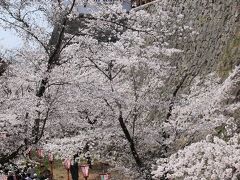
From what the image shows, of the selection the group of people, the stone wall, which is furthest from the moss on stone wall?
the group of people

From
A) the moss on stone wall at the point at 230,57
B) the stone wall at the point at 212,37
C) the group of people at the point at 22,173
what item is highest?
the stone wall at the point at 212,37

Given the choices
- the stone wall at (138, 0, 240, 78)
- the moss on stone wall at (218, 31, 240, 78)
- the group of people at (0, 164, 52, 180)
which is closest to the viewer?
the group of people at (0, 164, 52, 180)

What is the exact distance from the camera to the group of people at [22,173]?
8.37 m

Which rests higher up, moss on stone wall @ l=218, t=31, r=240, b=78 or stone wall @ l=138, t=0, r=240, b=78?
stone wall @ l=138, t=0, r=240, b=78

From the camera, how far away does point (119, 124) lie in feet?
32.4

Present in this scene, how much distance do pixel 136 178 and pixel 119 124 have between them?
1236 millimetres

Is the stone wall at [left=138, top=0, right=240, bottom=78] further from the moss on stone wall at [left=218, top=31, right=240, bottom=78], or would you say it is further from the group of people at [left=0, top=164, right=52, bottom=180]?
the group of people at [left=0, top=164, right=52, bottom=180]

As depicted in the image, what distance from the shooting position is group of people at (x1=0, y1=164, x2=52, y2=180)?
837cm

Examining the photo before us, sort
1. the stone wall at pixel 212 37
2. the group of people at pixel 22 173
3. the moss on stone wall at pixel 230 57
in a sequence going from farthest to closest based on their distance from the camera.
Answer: the stone wall at pixel 212 37 < the moss on stone wall at pixel 230 57 < the group of people at pixel 22 173

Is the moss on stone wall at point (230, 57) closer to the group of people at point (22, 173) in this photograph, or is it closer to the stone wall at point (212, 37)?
the stone wall at point (212, 37)

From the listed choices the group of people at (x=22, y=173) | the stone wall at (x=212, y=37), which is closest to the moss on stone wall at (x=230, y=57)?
the stone wall at (x=212, y=37)

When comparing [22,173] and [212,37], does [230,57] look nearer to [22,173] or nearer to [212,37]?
[212,37]

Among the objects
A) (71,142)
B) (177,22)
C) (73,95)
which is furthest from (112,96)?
(177,22)

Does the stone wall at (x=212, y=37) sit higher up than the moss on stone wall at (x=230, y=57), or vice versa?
the stone wall at (x=212, y=37)
